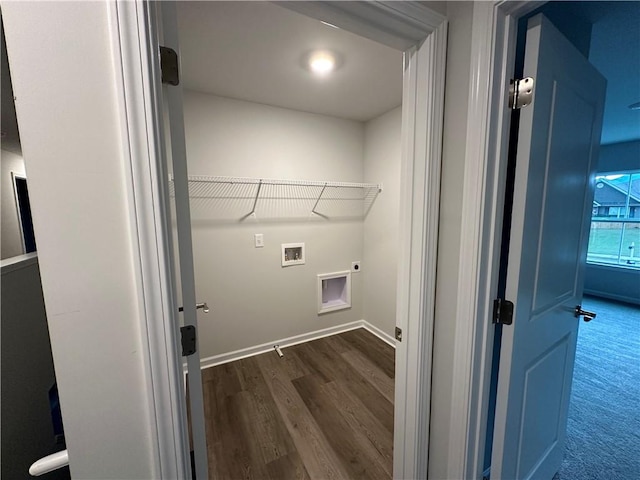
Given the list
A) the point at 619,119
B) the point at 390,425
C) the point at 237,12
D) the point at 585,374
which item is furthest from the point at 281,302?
the point at 619,119

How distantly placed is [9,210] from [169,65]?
0.89 m

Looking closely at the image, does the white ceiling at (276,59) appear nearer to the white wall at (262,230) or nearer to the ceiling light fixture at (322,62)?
the ceiling light fixture at (322,62)

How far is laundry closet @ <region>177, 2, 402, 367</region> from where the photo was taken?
5.97 ft

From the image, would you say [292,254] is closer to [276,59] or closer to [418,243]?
[276,59]

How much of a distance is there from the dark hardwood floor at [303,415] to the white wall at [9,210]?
147 centimetres

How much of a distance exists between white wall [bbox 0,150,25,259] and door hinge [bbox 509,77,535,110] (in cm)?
162

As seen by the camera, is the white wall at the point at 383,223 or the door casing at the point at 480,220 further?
the white wall at the point at 383,223

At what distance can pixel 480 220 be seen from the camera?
0.90m

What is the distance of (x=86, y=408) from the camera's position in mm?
556

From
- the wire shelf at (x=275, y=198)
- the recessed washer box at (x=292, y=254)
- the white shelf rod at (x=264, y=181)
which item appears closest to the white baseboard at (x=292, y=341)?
the recessed washer box at (x=292, y=254)

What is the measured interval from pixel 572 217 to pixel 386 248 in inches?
67.6

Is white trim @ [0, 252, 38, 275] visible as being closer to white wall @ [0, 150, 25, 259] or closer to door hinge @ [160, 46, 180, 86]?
white wall @ [0, 150, 25, 259]

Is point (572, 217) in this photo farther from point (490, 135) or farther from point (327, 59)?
point (327, 59)

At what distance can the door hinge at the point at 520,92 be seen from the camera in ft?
2.84
